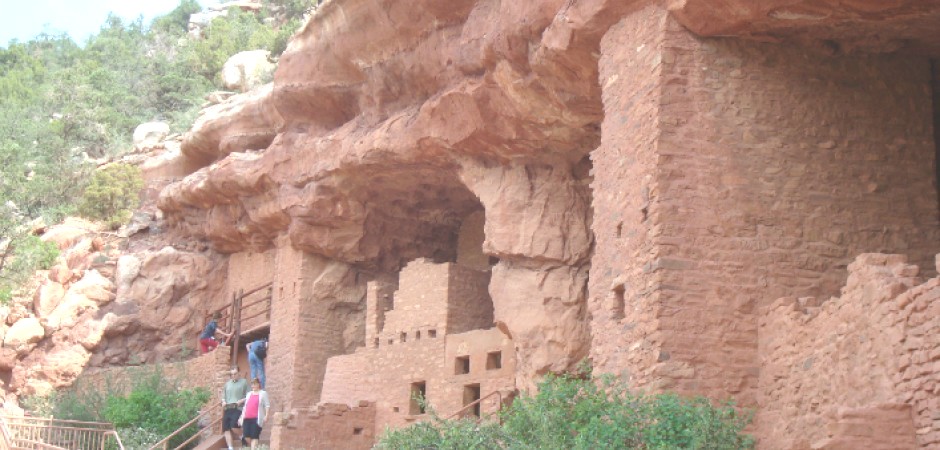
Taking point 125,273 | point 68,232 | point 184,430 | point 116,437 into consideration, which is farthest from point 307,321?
point 68,232

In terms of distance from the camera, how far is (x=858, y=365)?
9.31 m

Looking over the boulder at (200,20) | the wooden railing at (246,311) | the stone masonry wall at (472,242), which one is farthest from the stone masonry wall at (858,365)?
the boulder at (200,20)

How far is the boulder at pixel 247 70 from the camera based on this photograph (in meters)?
30.3

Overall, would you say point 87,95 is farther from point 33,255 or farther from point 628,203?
point 628,203

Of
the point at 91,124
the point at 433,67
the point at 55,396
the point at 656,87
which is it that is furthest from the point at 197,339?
the point at 656,87

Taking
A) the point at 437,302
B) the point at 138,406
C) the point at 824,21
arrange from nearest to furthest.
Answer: the point at 824,21, the point at 437,302, the point at 138,406


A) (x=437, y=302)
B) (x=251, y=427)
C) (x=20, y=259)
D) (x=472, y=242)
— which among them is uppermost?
(x=20, y=259)

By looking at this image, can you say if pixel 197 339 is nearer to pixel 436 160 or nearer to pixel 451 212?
pixel 451 212

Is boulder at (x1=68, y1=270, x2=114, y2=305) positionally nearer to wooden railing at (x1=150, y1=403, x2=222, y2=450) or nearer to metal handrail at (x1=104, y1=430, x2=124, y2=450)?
wooden railing at (x1=150, y1=403, x2=222, y2=450)

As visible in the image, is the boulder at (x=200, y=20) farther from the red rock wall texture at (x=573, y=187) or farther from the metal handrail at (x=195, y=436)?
the metal handrail at (x=195, y=436)

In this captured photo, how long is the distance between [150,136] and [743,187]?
65.1 feet

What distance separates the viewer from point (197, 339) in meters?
23.4

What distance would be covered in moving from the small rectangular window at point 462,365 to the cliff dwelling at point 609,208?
0.04 m

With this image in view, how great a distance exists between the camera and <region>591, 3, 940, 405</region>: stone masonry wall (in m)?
11.0
